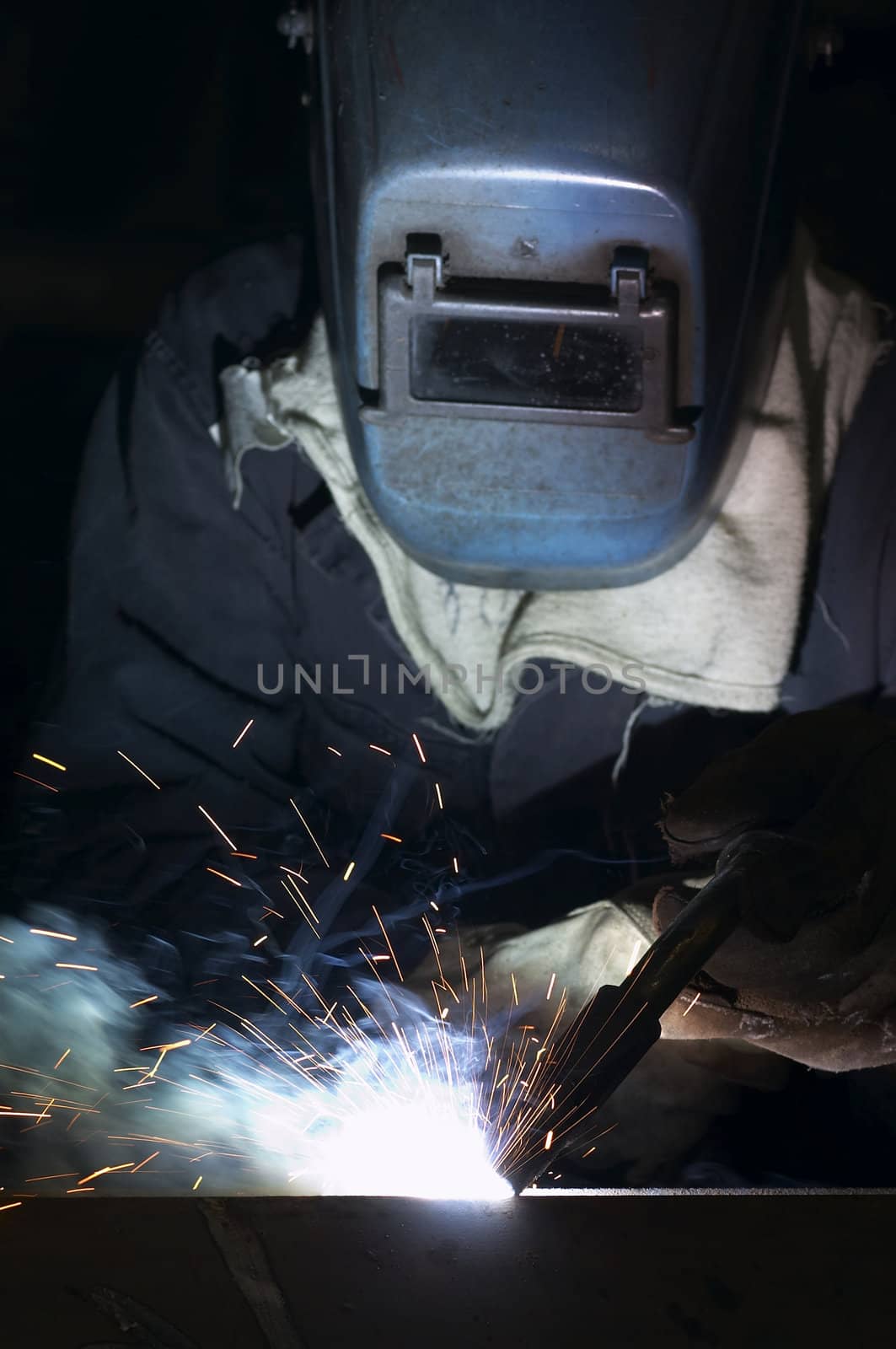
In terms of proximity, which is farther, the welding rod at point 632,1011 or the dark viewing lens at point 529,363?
the dark viewing lens at point 529,363

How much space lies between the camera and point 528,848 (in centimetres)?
162

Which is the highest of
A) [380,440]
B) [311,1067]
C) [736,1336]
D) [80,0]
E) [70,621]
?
[80,0]

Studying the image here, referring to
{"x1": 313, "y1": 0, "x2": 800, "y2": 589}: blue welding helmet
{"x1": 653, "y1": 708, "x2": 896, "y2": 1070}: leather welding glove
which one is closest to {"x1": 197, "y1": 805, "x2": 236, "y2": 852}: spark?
{"x1": 313, "y1": 0, "x2": 800, "y2": 589}: blue welding helmet

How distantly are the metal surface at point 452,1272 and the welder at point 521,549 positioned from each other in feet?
0.80

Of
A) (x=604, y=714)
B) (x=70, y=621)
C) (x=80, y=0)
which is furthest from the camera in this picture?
(x=80, y=0)

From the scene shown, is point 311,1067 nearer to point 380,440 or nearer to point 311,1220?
point 311,1220

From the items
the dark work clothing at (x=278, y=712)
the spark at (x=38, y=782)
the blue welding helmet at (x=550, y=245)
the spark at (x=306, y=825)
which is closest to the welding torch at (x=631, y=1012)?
the blue welding helmet at (x=550, y=245)

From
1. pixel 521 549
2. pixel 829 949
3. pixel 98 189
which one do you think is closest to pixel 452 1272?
pixel 829 949

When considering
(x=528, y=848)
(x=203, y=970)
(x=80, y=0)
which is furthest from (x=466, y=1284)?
(x=80, y=0)

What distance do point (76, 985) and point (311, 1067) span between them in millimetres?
322

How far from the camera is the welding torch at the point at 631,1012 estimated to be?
2.50 ft

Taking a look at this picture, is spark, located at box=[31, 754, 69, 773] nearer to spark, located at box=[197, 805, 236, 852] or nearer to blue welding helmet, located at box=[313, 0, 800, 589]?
spark, located at box=[197, 805, 236, 852]

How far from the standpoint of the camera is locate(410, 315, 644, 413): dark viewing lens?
1.11 meters

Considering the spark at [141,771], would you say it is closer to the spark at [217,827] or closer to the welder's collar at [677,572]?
the spark at [217,827]
